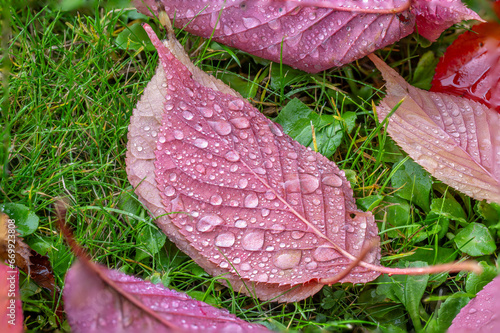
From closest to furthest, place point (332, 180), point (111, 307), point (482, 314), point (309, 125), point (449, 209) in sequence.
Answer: point (111, 307)
point (482, 314)
point (332, 180)
point (449, 209)
point (309, 125)

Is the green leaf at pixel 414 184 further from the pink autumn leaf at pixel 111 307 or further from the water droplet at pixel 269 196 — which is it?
the pink autumn leaf at pixel 111 307

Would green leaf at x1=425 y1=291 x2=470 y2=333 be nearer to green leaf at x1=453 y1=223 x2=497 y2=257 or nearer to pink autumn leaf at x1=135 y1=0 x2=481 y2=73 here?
green leaf at x1=453 y1=223 x2=497 y2=257

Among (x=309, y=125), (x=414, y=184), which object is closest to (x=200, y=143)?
(x=309, y=125)

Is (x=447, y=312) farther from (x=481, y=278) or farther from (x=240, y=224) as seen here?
(x=240, y=224)

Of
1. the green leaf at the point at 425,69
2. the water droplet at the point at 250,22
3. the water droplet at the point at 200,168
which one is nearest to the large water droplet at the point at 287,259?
the water droplet at the point at 200,168

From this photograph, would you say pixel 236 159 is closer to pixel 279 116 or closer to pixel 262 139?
pixel 262 139

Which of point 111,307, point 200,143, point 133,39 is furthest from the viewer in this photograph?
point 133,39
